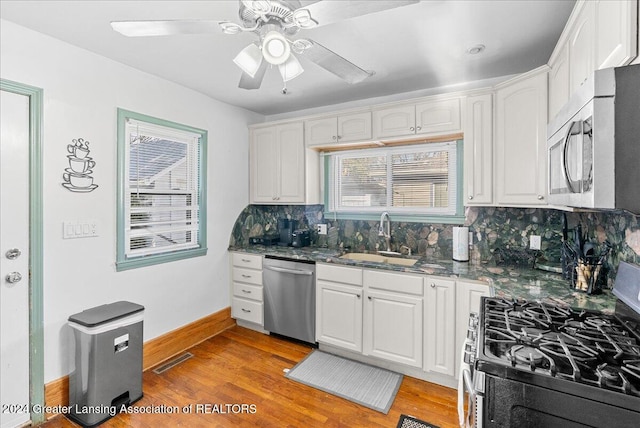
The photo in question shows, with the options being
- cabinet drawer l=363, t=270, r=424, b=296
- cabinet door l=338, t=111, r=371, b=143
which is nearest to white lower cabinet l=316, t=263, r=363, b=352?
cabinet drawer l=363, t=270, r=424, b=296

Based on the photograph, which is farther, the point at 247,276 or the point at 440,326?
the point at 247,276

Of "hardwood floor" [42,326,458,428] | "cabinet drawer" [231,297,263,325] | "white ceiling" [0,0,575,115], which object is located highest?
"white ceiling" [0,0,575,115]

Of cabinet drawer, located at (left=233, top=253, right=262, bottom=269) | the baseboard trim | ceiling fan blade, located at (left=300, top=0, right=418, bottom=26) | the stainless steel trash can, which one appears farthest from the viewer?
cabinet drawer, located at (left=233, top=253, right=262, bottom=269)

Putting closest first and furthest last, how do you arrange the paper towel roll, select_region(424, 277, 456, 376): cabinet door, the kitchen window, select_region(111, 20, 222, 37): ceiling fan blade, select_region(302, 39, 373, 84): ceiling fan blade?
select_region(111, 20, 222, 37): ceiling fan blade < select_region(302, 39, 373, 84): ceiling fan blade < select_region(424, 277, 456, 376): cabinet door < the kitchen window < the paper towel roll

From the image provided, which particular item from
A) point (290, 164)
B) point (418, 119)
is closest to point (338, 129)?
point (290, 164)

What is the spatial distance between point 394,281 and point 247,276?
5.40 ft

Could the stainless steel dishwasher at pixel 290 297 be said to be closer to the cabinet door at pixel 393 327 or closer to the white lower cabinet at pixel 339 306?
the white lower cabinet at pixel 339 306

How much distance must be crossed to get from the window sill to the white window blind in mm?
47

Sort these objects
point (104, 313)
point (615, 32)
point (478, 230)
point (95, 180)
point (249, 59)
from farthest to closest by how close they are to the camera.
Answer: point (478, 230) → point (95, 180) → point (104, 313) → point (249, 59) → point (615, 32)

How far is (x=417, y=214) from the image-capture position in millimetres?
3047

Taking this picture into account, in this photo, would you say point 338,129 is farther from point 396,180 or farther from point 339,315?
point 339,315

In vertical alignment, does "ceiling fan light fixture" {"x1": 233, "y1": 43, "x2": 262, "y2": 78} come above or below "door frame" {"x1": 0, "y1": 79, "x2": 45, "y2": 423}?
above

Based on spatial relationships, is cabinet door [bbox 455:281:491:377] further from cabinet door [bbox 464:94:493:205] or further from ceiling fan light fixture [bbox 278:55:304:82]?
ceiling fan light fixture [bbox 278:55:304:82]

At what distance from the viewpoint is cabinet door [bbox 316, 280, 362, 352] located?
2695 millimetres
